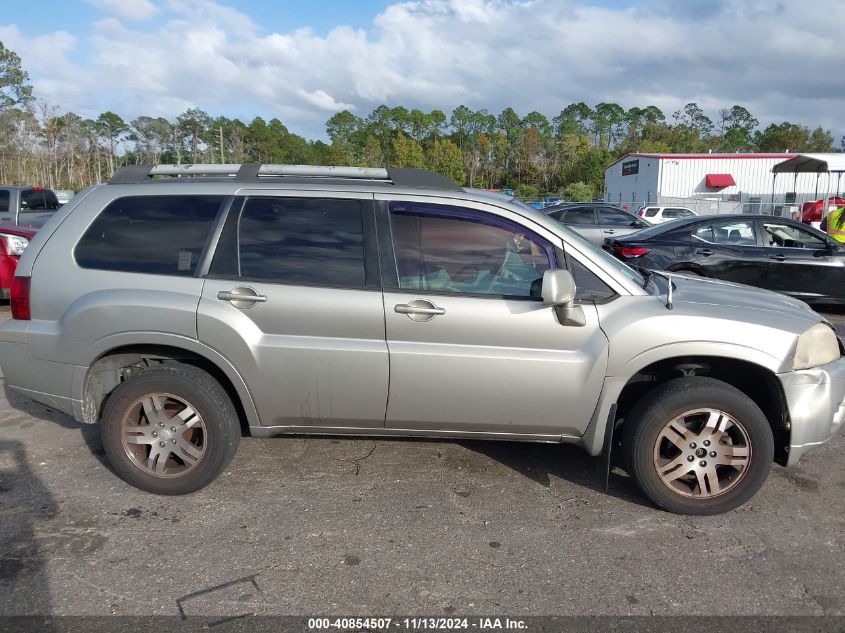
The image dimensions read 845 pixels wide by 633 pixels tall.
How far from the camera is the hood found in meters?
3.55

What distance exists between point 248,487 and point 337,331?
1175 mm

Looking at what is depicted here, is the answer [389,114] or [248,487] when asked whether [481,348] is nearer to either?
[248,487]

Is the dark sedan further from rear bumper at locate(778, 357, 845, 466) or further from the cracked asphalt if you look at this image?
rear bumper at locate(778, 357, 845, 466)

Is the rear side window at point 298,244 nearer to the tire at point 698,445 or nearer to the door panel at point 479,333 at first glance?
the door panel at point 479,333

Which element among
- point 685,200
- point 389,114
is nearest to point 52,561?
point 685,200

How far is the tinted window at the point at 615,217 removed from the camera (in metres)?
15.9

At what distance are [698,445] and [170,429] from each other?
297 cm

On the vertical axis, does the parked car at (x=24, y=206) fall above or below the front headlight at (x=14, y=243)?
above

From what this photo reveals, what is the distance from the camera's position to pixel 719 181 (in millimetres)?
44750

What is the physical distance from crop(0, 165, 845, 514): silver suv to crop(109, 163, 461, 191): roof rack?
0.10 metres

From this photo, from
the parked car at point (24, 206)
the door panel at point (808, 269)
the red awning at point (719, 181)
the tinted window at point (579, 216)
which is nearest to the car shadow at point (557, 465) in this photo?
the door panel at point (808, 269)

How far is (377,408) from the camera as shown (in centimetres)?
352

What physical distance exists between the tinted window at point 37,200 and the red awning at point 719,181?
43527 millimetres

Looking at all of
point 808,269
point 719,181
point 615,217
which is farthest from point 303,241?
point 719,181
